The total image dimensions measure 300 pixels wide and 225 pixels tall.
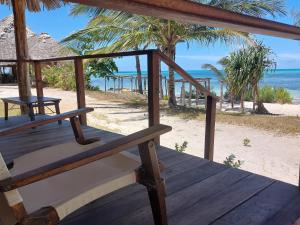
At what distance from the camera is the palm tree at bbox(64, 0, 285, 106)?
29.5 feet

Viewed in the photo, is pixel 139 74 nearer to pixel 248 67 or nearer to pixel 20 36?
pixel 248 67

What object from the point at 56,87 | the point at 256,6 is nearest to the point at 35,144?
the point at 256,6

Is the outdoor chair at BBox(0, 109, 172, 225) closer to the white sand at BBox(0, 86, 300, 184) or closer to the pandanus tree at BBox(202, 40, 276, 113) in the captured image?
the white sand at BBox(0, 86, 300, 184)

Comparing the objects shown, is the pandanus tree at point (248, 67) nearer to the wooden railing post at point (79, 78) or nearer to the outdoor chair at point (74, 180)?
the wooden railing post at point (79, 78)

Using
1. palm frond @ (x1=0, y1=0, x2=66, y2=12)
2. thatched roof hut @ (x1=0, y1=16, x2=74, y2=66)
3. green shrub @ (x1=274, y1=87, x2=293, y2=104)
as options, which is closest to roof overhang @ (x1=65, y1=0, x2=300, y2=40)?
palm frond @ (x1=0, y1=0, x2=66, y2=12)

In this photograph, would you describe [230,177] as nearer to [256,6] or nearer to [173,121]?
[173,121]

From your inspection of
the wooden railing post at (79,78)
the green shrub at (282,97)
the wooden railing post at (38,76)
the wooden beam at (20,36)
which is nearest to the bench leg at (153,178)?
the wooden railing post at (79,78)

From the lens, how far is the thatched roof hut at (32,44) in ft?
66.3

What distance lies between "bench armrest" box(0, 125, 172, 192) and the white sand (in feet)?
11.9

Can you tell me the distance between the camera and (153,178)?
1.40m

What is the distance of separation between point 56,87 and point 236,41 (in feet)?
38.5

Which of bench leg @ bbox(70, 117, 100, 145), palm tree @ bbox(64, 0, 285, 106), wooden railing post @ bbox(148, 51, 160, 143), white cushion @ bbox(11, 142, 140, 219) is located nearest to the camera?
white cushion @ bbox(11, 142, 140, 219)

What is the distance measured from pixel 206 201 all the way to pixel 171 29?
8120 mm

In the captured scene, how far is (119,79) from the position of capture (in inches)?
639
